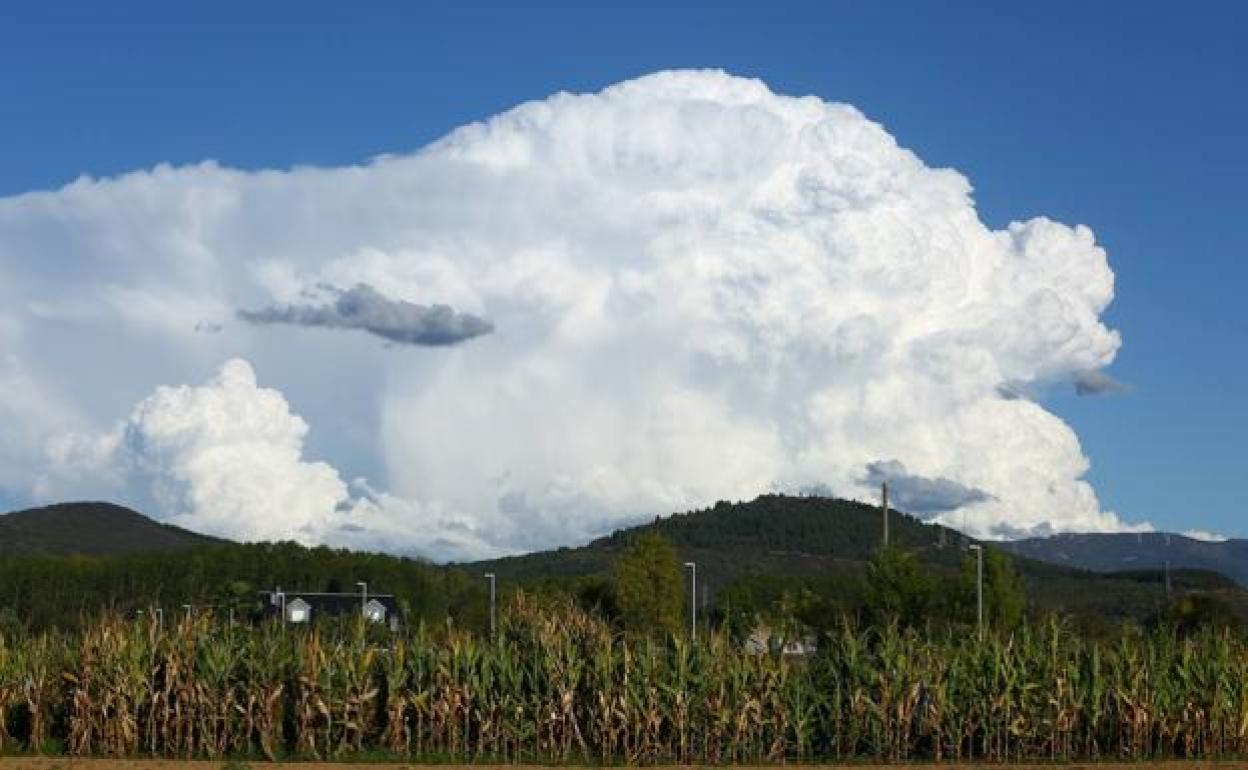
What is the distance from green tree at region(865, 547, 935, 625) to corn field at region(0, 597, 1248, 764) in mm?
26971

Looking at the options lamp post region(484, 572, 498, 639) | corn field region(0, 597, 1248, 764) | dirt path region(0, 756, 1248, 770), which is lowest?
dirt path region(0, 756, 1248, 770)

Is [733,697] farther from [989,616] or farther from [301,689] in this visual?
[989,616]

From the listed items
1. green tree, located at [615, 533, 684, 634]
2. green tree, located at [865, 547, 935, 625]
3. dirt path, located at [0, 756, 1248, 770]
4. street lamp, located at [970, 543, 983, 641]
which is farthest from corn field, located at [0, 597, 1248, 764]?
green tree, located at [615, 533, 684, 634]

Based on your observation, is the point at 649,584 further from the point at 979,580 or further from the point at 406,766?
the point at 406,766

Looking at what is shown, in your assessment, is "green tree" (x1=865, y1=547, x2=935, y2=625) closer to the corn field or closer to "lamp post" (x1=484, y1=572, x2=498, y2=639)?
"lamp post" (x1=484, y1=572, x2=498, y2=639)

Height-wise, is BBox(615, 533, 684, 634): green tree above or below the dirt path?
above

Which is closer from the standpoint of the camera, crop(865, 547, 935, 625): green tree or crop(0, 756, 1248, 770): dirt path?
crop(0, 756, 1248, 770): dirt path

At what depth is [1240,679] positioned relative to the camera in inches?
1578

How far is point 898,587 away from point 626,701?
31.5m

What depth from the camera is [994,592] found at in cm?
7056

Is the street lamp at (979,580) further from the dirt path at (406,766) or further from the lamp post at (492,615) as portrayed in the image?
the dirt path at (406,766)

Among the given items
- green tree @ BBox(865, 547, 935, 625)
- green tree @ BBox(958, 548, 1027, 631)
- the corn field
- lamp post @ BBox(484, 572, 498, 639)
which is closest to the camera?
the corn field

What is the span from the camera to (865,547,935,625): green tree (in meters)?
67.4

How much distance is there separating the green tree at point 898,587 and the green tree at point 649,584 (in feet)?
31.0
